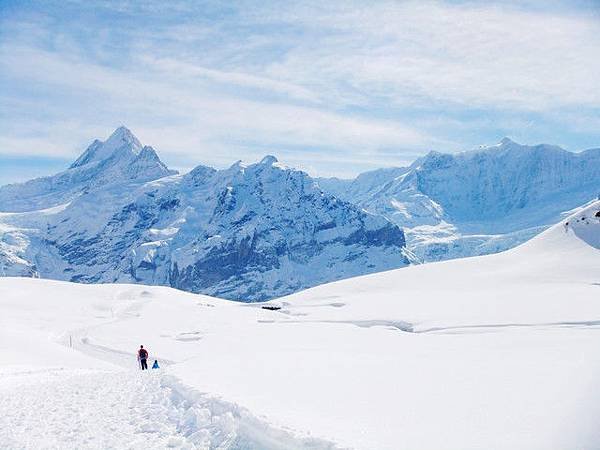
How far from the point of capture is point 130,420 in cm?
1656

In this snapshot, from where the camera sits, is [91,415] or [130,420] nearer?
[130,420]

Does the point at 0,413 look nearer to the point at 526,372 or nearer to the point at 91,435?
the point at 91,435

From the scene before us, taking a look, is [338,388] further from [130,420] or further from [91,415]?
[91,415]

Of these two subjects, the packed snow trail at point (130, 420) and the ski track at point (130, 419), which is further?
the packed snow trail at point (130, 420)

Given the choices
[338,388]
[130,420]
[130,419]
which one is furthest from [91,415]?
[338,388]

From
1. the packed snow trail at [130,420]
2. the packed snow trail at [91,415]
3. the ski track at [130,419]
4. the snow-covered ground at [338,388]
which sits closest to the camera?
the snow-covered ground at [338,388]

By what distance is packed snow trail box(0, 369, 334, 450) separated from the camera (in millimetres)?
13836

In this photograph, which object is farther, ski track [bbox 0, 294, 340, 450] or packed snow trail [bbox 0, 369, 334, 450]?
packed snow trail [bbox 0, 369, 334, 450]

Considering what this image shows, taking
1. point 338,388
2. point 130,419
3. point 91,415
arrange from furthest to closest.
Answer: point 91,415, point 338,388, point 130,419

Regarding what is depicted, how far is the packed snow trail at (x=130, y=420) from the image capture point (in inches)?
545

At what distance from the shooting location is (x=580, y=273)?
69500 mm

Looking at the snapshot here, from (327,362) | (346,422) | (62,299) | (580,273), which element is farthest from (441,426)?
(62,299)

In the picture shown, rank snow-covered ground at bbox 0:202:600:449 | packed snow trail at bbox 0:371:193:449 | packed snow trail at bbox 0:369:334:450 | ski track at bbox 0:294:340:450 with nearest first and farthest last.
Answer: snow-covered ground at bbox 0:202:600:449 → ski track at bbox 0:294:340:450 → packed snow trail at bbox 0:369:334:450 → packed snow trail at bbox 0:371:193:449

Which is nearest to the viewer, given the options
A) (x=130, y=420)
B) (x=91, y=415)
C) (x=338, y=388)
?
(x=130, y=420)
